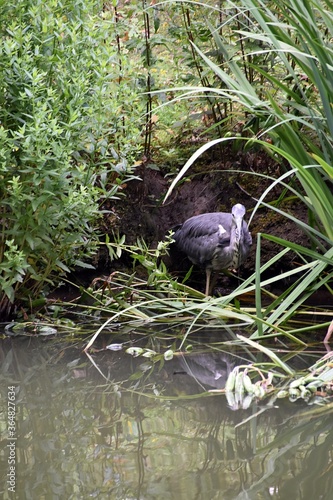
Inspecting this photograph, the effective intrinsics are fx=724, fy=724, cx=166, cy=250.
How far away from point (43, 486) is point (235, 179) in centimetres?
349

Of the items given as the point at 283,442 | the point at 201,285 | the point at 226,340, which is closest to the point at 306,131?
the point at 201,285

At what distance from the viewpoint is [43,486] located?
2035mm


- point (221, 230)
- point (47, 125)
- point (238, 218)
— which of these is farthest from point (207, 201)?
point (47, 125)

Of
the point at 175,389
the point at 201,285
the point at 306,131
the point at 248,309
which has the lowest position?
the point at 201,285

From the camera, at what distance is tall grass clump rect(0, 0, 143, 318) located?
361 centimetres

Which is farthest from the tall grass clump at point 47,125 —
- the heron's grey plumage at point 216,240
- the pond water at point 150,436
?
the heron's grey plumage at point 216,240

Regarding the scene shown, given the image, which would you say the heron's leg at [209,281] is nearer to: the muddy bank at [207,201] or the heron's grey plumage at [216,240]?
the heron's grey plumage at [216,240]

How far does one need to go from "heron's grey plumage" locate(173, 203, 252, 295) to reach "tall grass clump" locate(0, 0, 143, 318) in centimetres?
84

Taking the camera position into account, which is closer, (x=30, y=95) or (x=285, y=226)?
(x=30, y=95)

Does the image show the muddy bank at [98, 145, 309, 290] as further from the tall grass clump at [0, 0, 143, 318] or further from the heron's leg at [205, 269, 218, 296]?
the tall grass clump at [0, 0, 143, 318]

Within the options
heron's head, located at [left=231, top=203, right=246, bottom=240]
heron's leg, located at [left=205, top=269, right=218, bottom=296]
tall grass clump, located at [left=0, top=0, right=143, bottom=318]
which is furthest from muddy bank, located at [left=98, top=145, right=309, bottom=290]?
tall grass clump, located at [left=0, top=0, right=143, bottom=318]

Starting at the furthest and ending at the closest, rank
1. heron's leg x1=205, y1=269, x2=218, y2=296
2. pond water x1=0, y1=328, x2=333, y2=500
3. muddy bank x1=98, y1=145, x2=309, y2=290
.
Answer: muddy bank x1=98, y1=145, x2=309, y2=290
heron's leg x1=205, y1=269, x2=218, y2=296
pond water x1=0, y1=328, x2=333, y2=500

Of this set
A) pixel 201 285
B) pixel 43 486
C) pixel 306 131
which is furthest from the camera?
pixel 201 285

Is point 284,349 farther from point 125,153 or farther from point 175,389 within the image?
point 125,153
